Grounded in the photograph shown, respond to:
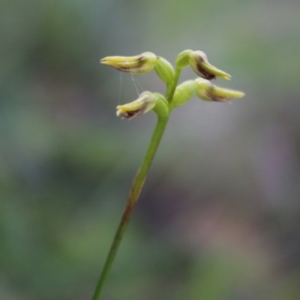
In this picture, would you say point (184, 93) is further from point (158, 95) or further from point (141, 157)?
point (141, 157)

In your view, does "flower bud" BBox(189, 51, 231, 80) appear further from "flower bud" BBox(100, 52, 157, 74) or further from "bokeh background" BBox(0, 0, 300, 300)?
"bokeh background" BBox(0, 0, 300, 300)

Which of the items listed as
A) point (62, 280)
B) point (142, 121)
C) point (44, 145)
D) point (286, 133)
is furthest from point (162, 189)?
point (62, 280)

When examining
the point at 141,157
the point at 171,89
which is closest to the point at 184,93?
the point at 171,89

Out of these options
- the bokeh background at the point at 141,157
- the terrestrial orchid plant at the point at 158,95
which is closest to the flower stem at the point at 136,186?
the terrestrial orchid plant at the point at 158,95

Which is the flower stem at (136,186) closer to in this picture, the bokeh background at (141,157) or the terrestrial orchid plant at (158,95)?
the terrestrial orchid plant at (158,95)

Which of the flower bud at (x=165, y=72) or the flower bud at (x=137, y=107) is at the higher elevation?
the flower bud at (x=165, y=72)

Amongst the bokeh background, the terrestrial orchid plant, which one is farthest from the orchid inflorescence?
the bokeh background

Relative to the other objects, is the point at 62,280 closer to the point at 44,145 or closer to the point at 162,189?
the point at 44,145
